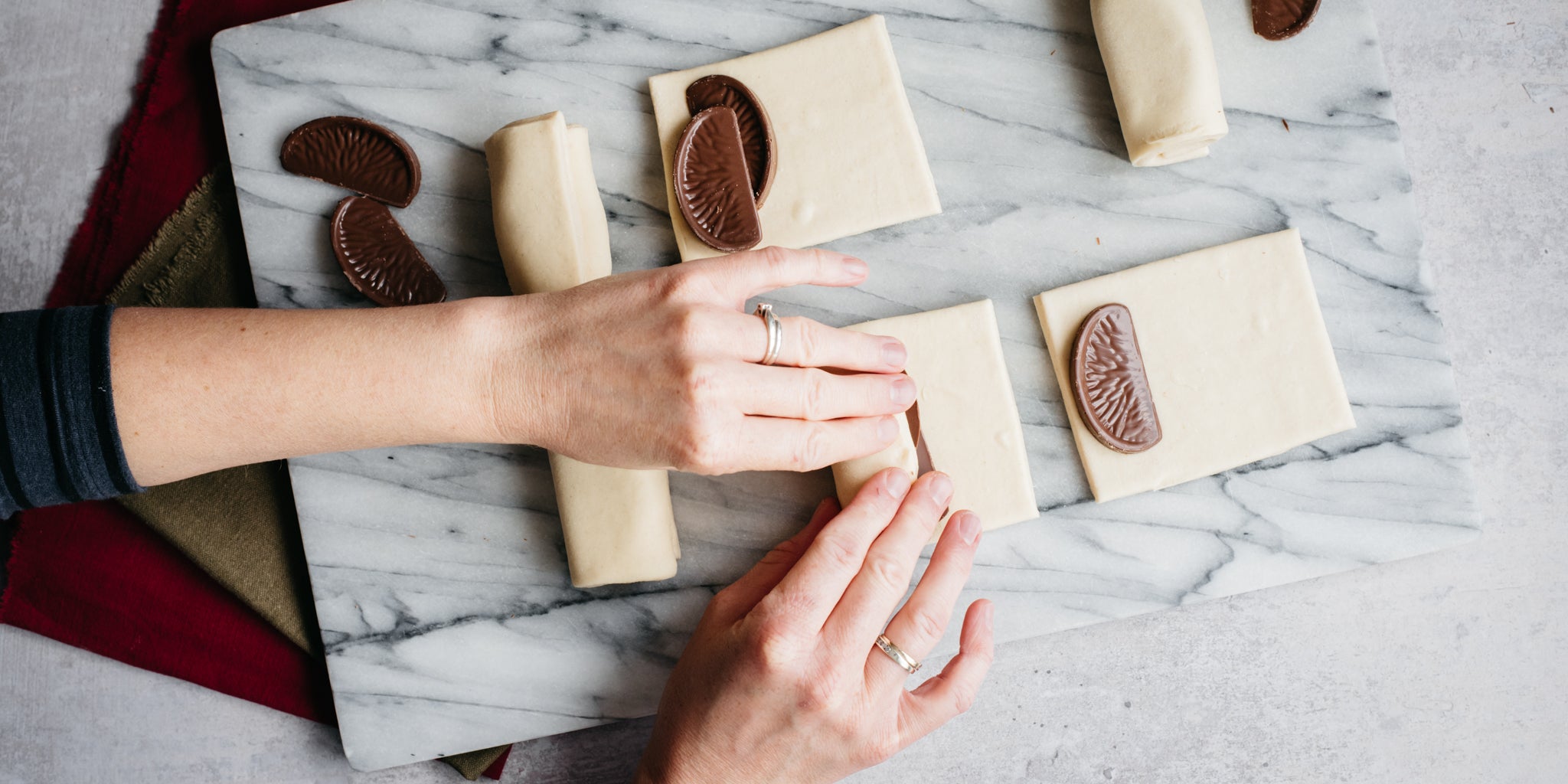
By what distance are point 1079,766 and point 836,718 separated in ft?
2.83

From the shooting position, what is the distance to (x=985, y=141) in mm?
2125

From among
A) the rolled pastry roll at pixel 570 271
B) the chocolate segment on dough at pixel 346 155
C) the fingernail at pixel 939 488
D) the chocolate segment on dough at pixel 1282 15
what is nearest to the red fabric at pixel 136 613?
the rolled pastry roll at pixel 570 271

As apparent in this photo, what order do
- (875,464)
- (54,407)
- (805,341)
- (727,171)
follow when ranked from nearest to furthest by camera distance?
(54,407) → (805,341) → (875,464) → (727,171)

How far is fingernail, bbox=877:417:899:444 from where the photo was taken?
1804 mm

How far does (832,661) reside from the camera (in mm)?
1718

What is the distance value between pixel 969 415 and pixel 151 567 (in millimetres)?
2012

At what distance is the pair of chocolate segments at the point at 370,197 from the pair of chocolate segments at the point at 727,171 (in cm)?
62

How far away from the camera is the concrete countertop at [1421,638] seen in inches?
86.8

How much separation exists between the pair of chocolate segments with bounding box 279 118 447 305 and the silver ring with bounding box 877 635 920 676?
1256 mm

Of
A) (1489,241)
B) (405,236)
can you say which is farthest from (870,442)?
(1489,241)

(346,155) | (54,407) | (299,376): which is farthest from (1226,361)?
(54,407)

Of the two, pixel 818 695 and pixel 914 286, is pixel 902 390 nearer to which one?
pixel 914 286

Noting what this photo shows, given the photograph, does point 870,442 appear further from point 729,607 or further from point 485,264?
point 485,264

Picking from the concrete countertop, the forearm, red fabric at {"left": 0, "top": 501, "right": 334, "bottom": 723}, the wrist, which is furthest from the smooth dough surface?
red fabric at {"left": 0, "top": 501, "right": 334, "bottom": 723}
